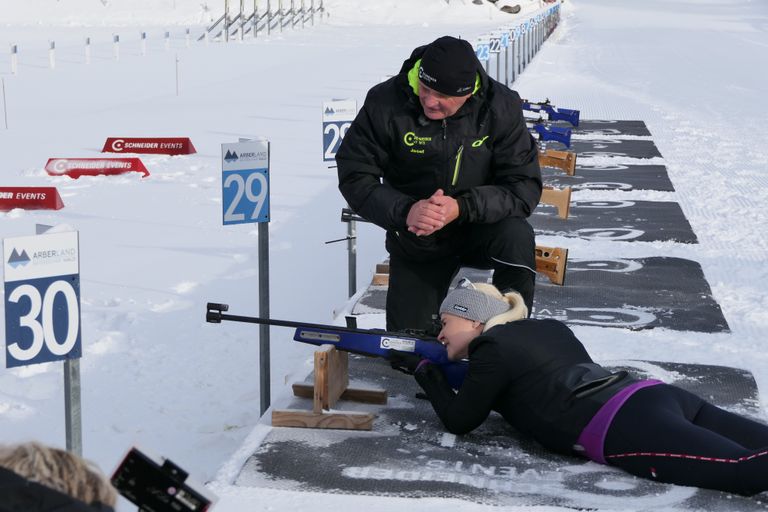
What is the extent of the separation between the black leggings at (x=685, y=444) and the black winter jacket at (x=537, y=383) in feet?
0.44

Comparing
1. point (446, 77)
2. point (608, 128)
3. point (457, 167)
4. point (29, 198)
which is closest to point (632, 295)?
point (457, 167)

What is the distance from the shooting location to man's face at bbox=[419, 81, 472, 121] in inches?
195

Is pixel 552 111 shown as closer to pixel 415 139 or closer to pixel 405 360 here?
pixel 415 139

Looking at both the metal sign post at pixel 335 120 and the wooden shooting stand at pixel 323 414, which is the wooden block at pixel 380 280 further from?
the wooden shooting stand at pixel 323 414

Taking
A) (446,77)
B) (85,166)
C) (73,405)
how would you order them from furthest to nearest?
(85,166) → (446,77) → (73,405)

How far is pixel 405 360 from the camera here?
15.2ft

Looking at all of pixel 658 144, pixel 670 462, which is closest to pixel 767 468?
pixel 670 462

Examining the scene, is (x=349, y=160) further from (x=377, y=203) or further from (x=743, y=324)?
(x=743, y=324)

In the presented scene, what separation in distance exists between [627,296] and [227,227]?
3.77 m

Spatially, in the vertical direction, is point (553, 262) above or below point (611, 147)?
below

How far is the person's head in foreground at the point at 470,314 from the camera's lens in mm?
4453

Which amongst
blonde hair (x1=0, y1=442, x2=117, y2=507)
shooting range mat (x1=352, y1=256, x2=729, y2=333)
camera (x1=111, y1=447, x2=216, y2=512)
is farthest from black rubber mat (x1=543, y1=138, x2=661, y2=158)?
blonde hair (x1=0, y1=442, x2=117, y2=507)

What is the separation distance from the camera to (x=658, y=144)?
1418cm

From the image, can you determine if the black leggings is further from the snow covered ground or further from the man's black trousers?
the man's black trousers
